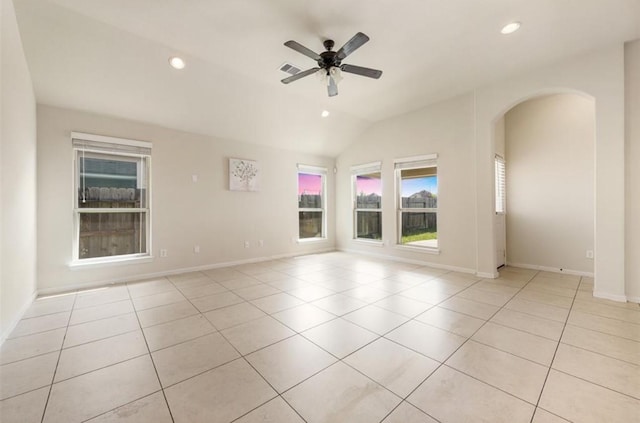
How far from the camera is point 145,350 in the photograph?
2.13 metres

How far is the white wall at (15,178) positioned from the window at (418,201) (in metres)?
5.43

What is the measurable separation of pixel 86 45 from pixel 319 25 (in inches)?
104

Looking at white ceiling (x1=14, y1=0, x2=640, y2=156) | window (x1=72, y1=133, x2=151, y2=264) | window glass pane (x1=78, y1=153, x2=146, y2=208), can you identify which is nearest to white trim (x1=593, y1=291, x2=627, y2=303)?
white ceiling (x1=14, y1=0, x2=640, y2=156)

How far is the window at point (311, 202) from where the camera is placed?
646cm

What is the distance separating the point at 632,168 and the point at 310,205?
5382 mm

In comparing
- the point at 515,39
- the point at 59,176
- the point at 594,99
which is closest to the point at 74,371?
the point at 59,176

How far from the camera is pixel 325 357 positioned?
2025 mm

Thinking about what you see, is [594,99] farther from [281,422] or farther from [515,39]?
[281,422]

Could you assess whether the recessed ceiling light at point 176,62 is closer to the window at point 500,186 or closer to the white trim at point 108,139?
the white trim at point 108,139

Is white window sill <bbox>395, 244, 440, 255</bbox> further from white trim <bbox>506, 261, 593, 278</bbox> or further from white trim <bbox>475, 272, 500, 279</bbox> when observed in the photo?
white trim <bbox>506, 261, 593, 278</bbox>

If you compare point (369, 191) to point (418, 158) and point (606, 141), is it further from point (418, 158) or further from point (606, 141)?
point (606, 141)

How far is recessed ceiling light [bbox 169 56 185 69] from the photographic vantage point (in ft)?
10.7

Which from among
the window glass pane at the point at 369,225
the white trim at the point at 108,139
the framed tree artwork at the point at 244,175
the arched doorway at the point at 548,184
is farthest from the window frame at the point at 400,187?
the white trim at the point at 108,139

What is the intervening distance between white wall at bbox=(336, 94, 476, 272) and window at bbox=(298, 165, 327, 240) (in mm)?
1619
